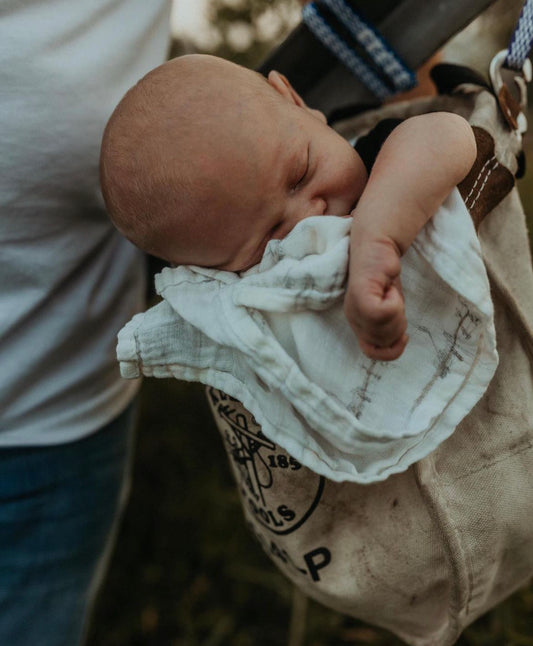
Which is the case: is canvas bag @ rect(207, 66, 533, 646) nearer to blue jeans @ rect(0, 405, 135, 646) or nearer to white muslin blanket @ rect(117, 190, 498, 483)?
white muslin blanket @ rect(117, 190, 498, 483)

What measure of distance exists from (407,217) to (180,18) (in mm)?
1721

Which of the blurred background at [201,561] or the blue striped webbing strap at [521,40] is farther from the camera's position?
the blurred background at [201,561]

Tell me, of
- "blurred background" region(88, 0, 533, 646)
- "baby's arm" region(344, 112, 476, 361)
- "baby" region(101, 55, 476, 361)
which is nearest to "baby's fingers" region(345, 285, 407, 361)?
"baby's arm" region(344, 112, 476, 361)

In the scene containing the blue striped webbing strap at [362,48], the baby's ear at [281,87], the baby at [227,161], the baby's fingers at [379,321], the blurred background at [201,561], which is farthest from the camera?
the blurred background at [201,561]

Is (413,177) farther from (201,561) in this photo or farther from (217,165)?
(201,561)

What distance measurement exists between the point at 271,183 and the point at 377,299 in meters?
0.23

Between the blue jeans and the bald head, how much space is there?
0.44m

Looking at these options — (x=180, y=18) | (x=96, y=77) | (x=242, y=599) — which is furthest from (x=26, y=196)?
(x=180, y=18)

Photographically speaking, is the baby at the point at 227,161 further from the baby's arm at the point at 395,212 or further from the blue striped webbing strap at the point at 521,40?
the blue striped webbing strap at the point at 521,40

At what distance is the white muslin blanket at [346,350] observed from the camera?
68 cm

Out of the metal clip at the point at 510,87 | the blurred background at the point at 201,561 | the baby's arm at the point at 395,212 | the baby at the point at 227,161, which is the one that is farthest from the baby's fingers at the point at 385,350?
the blurred background at the point at 201,561

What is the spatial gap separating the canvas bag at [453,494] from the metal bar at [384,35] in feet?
0.28

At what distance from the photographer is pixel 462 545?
31.4 inches

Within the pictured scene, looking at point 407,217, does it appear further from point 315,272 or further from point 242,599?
point 242,599
